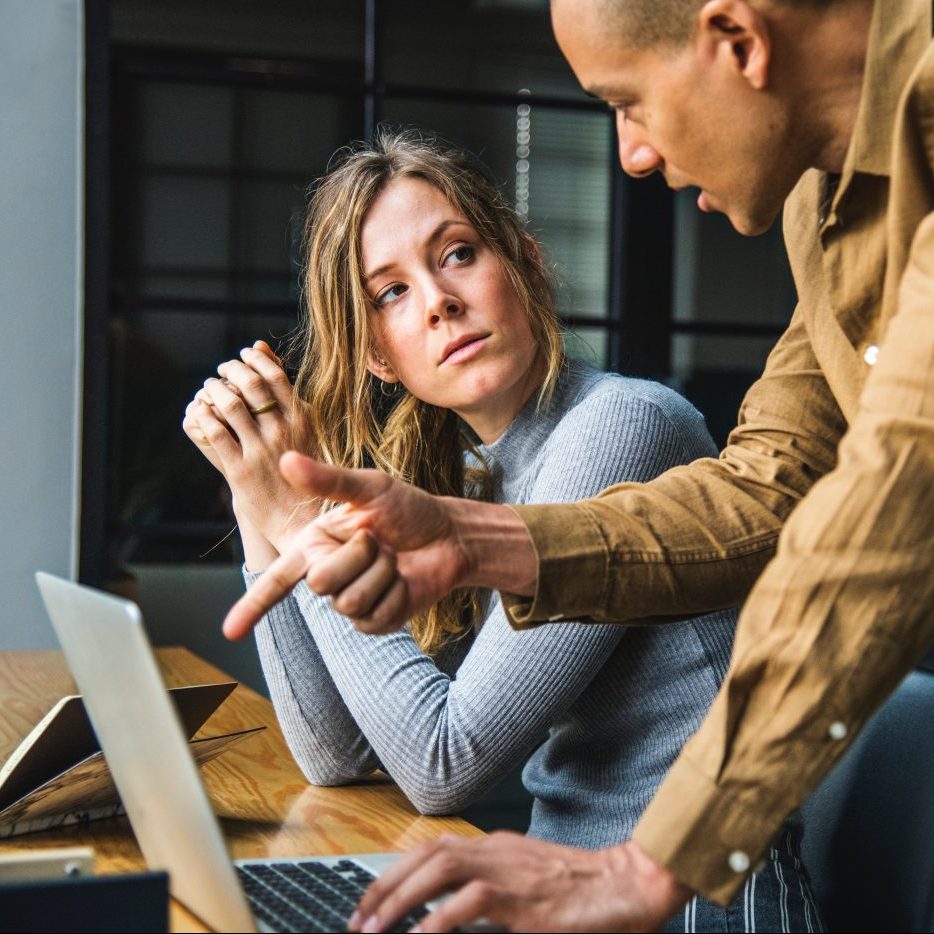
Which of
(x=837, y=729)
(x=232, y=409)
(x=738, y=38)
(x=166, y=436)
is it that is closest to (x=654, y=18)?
(x=738, y=38)

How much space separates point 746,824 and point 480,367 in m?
0.83

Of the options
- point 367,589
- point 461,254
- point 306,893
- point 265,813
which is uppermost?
point 461,254

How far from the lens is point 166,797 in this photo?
0.82 meters

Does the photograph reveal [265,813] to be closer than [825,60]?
No

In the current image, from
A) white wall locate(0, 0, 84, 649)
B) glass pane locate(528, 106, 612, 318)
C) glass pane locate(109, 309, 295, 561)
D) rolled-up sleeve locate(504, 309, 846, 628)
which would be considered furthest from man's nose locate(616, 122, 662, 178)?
glass pane locate(528, 106, 612, 318)

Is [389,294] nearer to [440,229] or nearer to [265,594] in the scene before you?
[440,229]

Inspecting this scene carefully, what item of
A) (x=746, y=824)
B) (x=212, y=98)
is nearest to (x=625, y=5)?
(x=746, y=824)

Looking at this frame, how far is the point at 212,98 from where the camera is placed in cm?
378

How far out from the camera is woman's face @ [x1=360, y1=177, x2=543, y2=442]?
60.3 inches

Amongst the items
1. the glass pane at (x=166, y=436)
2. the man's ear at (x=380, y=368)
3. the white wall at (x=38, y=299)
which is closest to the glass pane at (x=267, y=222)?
the glass pane at (x=166, y=436)

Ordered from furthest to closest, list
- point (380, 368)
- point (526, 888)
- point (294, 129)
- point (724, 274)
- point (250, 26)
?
point (724, 274) < point (250, 26) < point (294, 129) < point (380, 368) < point (526, 888)

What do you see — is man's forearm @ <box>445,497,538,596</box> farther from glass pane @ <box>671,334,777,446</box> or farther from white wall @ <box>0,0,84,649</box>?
glass pane @ <box>671,334,777,446</box>

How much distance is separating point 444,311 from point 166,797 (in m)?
0.82

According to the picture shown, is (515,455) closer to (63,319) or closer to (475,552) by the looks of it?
(475,552)
